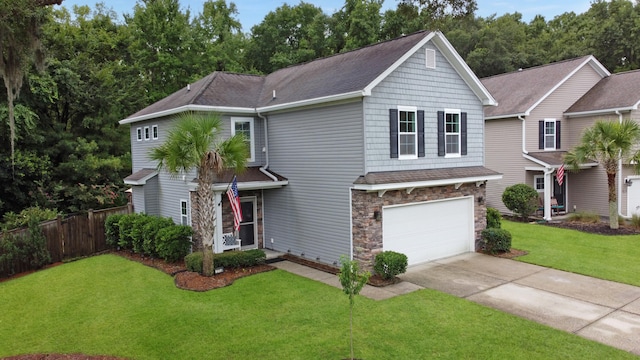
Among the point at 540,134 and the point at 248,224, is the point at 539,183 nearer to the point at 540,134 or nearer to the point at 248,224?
the point at 540,134

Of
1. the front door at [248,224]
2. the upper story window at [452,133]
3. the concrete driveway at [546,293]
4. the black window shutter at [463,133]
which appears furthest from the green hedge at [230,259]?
the black window shutter at [463,133]

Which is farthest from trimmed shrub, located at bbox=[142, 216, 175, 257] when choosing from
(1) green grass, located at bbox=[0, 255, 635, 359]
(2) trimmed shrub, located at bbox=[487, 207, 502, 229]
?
(2) trimmed shrub, located at bbox=[487, 207, 502, 229]

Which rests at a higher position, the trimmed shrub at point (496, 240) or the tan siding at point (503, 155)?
the tan siding at point (503, 155)

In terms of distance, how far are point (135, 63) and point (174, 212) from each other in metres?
17.7

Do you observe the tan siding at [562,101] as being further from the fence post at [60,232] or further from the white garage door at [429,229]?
the fence post at [60,232]

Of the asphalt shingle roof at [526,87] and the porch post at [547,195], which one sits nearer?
the porch post at [547,195]

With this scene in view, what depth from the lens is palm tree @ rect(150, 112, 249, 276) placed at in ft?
38.1

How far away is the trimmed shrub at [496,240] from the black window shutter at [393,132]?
4.71 m

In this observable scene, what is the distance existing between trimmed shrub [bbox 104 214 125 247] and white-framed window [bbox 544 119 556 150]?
20.1 metres

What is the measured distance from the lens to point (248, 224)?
50.2 feet

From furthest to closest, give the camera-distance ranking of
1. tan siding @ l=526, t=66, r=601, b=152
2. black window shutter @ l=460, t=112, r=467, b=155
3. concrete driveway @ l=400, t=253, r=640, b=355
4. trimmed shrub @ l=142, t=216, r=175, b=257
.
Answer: tan siding @ l=526, t=66, r=601, b=152 < black window shutter @ l=460, t=112, r=467, b=155 < trimmed shrub @ l=142, t=216, r=175, b=257 < concrete driveway @ l=400, t=253, r=640, b=355

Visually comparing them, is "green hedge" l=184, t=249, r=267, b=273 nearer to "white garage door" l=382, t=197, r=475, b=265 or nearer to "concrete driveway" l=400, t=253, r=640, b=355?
"white garage door" l=382, t=197, r=475, b=265

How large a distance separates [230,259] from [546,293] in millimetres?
8409

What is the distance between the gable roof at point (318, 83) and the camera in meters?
12.5
